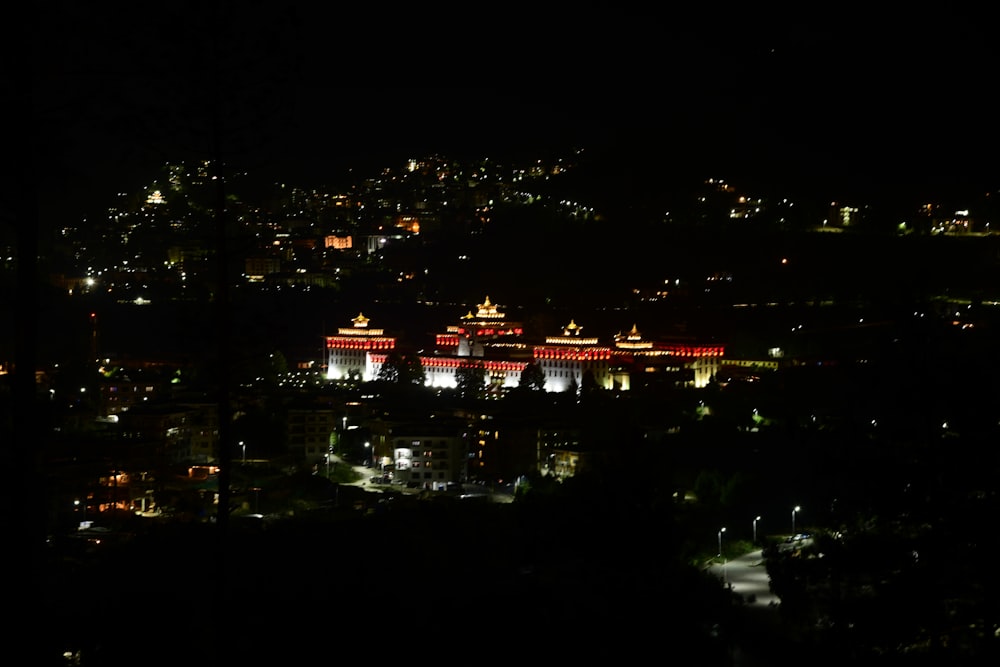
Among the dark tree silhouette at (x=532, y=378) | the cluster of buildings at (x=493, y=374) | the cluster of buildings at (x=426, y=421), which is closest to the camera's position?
the cluster of buildings at (x=426, y=421)

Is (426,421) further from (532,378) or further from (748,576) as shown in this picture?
(748,576)

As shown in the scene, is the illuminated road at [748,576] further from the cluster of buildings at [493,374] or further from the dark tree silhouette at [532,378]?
the dark tree silhouette at [532,378]

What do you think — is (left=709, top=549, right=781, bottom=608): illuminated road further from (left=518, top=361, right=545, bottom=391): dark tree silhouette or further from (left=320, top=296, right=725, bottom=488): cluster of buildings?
(left=518, top=361, right=545, bottom=391): dark tree silhouette

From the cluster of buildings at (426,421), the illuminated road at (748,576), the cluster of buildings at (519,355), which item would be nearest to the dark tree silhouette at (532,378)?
the cluster of buildings at (426,421)

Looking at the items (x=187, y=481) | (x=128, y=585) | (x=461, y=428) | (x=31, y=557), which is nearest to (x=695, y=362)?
(x=461, y=428)

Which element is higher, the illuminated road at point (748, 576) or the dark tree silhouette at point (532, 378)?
the dark tree silhouette at point (532, 378)

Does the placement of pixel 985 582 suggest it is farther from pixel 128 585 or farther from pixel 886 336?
pixel 128 585

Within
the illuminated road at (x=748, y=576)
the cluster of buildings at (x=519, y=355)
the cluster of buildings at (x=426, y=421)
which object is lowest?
the illuminated road at (x=748, y=576)

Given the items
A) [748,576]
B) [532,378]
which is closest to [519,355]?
[532,378]

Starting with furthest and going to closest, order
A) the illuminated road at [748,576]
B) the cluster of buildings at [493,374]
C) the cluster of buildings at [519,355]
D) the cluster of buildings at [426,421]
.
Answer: the cluster of buildings at [519,355] → the cluster of buildings at [493,374] → the cluster of buildings at [426,421] → the illuminated road at [748,576]

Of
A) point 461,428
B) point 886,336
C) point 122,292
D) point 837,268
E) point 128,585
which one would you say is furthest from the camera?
point 837,268

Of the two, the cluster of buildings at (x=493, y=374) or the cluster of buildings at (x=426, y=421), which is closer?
the cluster of buildings at (x=426, y=421)
